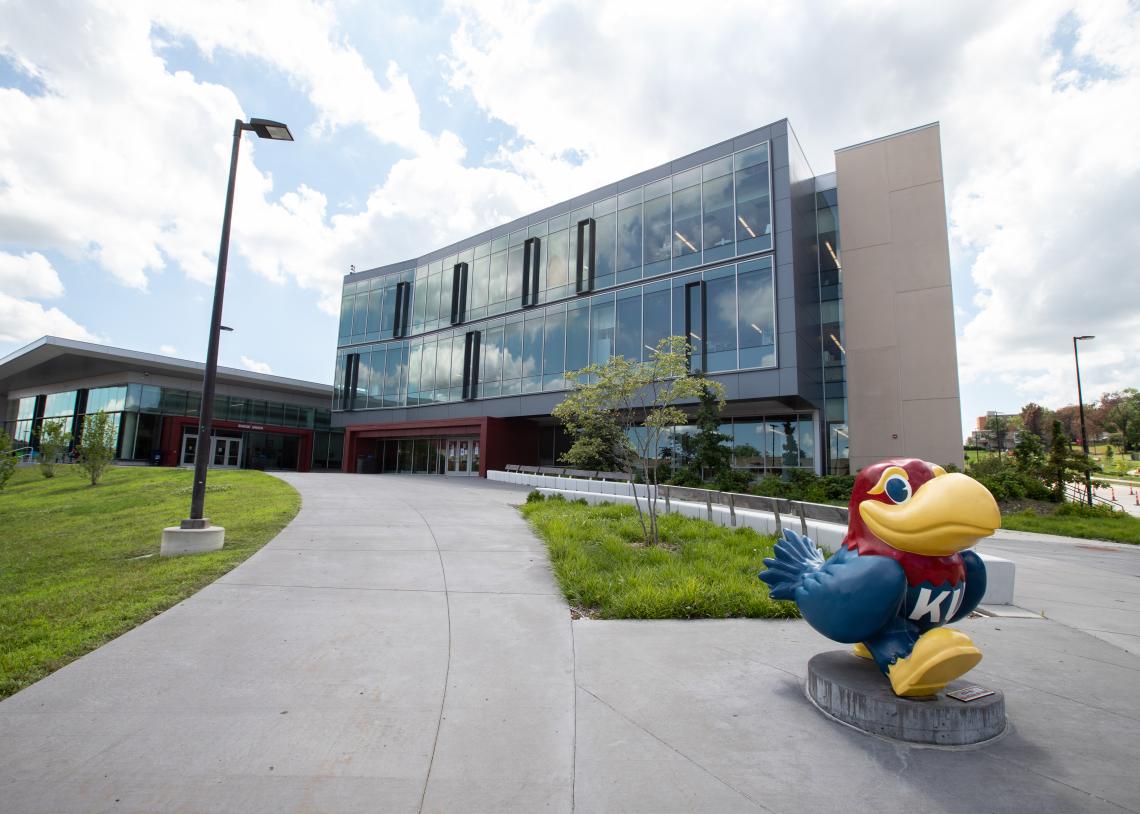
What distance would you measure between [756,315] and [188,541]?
1911 cm

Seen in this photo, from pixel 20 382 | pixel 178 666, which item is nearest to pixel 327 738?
pixel 178 666

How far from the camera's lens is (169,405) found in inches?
1555

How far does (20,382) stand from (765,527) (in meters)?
62.5

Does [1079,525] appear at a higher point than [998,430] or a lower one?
lower

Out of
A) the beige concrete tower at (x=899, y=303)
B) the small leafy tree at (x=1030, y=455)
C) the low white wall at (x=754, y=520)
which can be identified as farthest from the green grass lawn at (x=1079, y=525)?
the low white wall at (x=754, y=520)

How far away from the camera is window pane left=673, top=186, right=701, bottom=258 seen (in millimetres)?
23969

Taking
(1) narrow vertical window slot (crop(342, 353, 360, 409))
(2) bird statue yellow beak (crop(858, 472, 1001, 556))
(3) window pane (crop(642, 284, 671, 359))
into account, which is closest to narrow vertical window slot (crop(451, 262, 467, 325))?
(1) narrow vertical window slot (crop(342, 353, 360, 409))

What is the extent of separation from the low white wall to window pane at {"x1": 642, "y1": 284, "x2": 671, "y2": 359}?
7169 millimetres

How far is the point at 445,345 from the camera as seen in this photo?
111ft

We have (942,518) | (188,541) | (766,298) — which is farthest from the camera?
(766,298)

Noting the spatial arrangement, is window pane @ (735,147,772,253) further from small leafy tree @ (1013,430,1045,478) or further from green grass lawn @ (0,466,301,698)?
green grass lawn @ (0,466,301,698)

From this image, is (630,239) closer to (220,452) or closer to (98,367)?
(220,452)

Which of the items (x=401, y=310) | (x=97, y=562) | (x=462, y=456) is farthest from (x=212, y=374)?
(x=401, y=310)

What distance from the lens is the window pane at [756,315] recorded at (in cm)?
Answer: 2141
